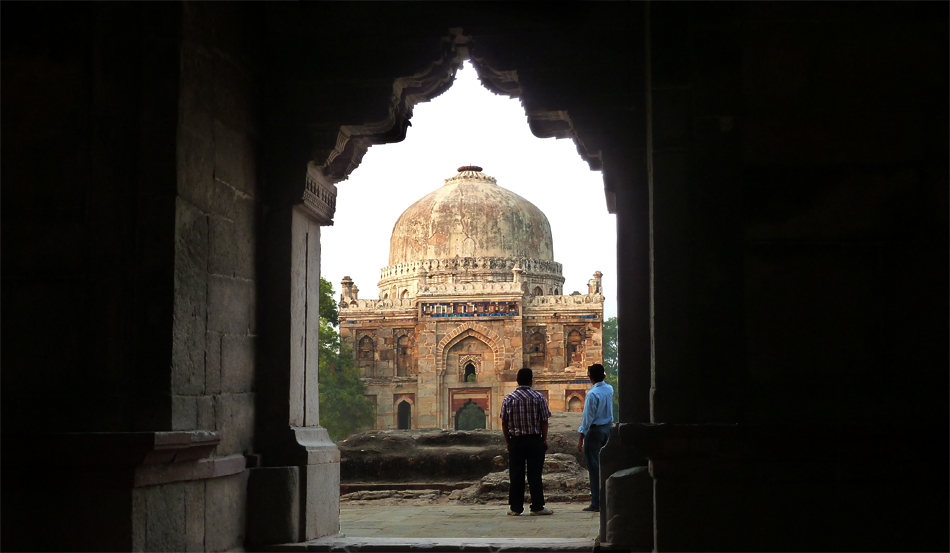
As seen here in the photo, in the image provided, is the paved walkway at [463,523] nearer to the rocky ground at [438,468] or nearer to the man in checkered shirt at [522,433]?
the man in checkered shirt at [522,433]

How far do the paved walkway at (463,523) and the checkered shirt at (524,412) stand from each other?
0.57 metres

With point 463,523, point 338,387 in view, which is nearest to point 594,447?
point 463,523

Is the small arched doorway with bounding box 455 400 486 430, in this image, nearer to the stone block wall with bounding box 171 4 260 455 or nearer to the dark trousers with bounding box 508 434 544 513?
the dark trousers with bounding box 508 434 544 513

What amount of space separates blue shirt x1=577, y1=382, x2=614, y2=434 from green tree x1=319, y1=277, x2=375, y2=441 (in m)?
20.0

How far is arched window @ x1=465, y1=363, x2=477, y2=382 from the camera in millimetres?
28417

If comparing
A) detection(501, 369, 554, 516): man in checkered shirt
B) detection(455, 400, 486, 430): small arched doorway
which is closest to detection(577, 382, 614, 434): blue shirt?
detection(501, 369, 554, 516): man in checkered shirt

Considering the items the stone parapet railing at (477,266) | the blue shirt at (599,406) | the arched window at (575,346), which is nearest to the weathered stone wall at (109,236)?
the blue shirt at (599,406)

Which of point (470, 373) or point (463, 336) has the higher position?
point (463, 336)

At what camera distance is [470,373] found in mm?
28656

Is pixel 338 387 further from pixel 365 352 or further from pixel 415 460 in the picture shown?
pixel 415 460

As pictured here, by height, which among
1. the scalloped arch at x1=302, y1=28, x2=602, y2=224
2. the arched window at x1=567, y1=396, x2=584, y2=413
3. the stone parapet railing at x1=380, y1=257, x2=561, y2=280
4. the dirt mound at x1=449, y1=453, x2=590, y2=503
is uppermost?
the stone parapet railing at x1=380, y1=257, x2=561, y2=280

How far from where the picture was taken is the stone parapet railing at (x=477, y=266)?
31234 millimetres

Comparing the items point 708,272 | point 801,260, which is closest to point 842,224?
point 801,260

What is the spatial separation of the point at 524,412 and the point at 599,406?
543mm
